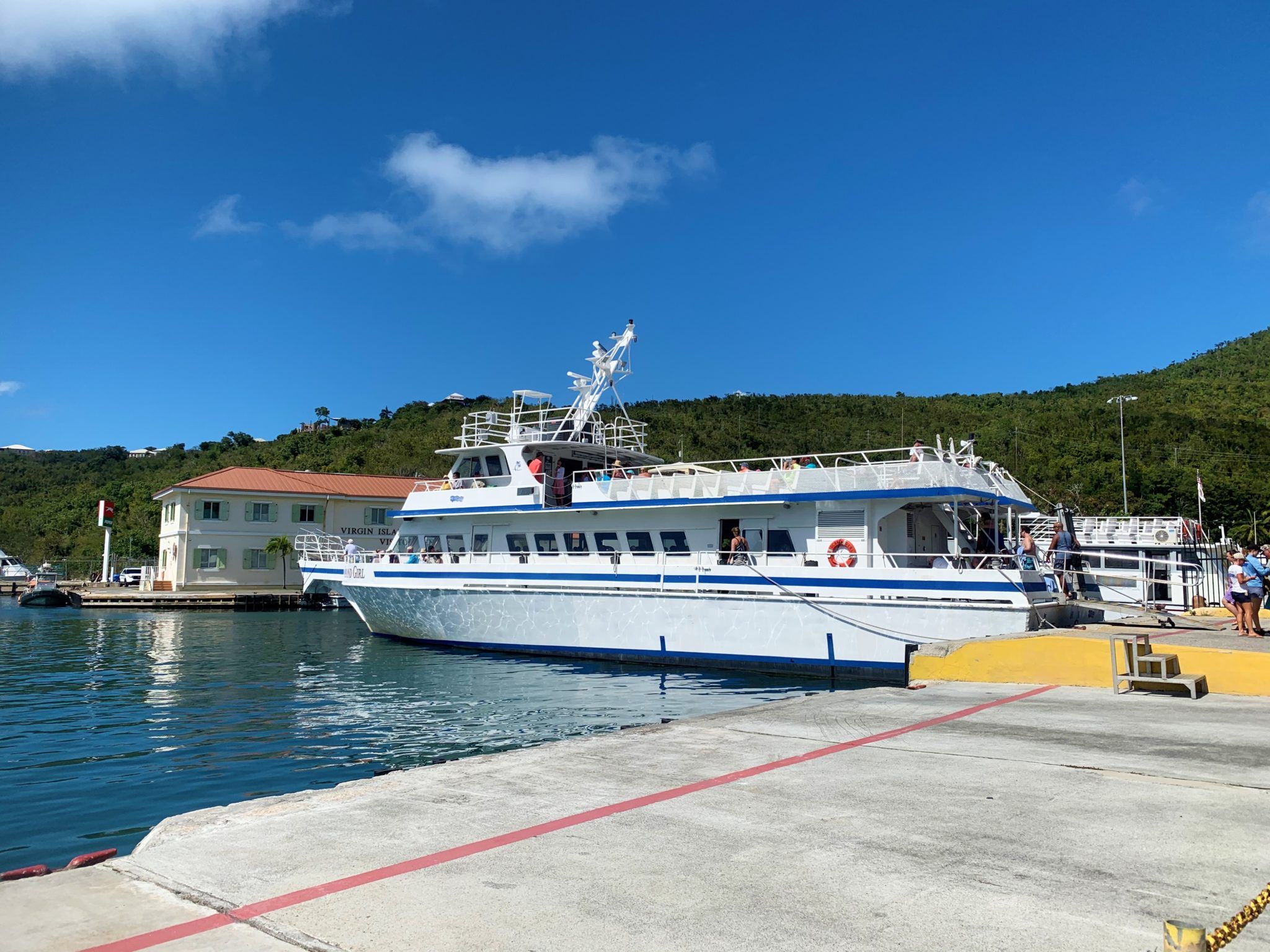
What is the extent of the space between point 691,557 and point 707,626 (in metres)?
1.60

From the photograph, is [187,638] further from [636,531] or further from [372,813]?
[372,813]

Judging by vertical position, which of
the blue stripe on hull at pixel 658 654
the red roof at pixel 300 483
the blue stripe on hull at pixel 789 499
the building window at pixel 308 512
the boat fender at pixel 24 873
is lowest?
the blue stripe on hull at pixel 658 654

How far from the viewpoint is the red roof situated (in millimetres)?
46719

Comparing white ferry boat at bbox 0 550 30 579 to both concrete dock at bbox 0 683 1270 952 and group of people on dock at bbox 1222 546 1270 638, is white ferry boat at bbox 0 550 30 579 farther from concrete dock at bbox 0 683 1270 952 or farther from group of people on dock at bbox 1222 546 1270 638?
group of people on dock at bbox 1222 546 1270 638

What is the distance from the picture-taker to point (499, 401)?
107375 mm

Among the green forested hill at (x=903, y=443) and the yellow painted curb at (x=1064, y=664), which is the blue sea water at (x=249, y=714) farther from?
the green forested hill at (x=903, y=443)

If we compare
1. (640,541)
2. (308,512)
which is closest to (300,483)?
(308,512)

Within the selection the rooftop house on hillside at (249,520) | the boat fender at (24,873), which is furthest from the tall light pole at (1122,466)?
the boat fender at (24,873)

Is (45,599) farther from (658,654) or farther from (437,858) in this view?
(437,858)

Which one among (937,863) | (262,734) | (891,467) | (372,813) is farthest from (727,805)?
(891,467)

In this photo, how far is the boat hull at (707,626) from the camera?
17.2m

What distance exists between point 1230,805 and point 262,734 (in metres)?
11.6

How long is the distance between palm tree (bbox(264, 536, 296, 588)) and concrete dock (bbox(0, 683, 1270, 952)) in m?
43.3

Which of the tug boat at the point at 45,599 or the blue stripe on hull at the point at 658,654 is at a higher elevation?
the tug boat at the point at 45,599
